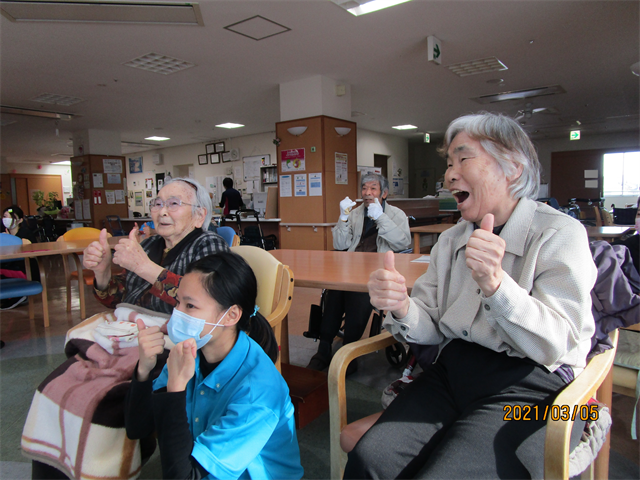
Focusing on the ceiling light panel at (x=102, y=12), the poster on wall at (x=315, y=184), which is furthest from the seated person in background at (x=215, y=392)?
the poster on wall at (x=315, y=184)

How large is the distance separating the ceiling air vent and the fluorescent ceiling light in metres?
4.23

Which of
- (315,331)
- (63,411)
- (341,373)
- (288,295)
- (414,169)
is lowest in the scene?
(315,331)

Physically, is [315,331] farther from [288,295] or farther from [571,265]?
[571,265]

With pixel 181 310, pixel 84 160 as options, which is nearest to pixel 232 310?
pixel 181 310

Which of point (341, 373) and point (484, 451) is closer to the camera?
point (484, 451)

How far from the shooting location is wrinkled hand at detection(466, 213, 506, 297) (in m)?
0.78

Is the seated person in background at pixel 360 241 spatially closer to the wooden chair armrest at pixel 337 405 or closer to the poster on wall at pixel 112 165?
the wooden chair armrest at pixel 337 405

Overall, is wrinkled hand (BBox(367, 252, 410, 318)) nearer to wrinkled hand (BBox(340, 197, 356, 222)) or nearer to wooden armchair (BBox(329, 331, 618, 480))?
wooden armchair (BBox(329, 331, 618, 480))

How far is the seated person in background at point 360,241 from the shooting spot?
220 centimetres

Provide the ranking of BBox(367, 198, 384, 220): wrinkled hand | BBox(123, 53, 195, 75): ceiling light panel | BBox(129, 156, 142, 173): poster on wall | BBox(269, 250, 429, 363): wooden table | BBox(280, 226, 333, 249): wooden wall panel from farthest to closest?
BBox(129, 156, 142, 173): poster on wall → BBox(280, 226, 333, 249): wooden wall panel → BBox(123, 53, 195, 75): ceiling light panel → BBox(367, 198, 384, 220): wrinkled hand → BBox(269, 250, 429, 363): wooden table

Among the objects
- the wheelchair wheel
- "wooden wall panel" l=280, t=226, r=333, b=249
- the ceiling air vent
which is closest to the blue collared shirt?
the wheelchair wheel

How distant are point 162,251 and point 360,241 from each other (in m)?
1.51

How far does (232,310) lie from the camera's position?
3.46 ft

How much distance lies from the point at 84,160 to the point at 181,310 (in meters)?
9.70
